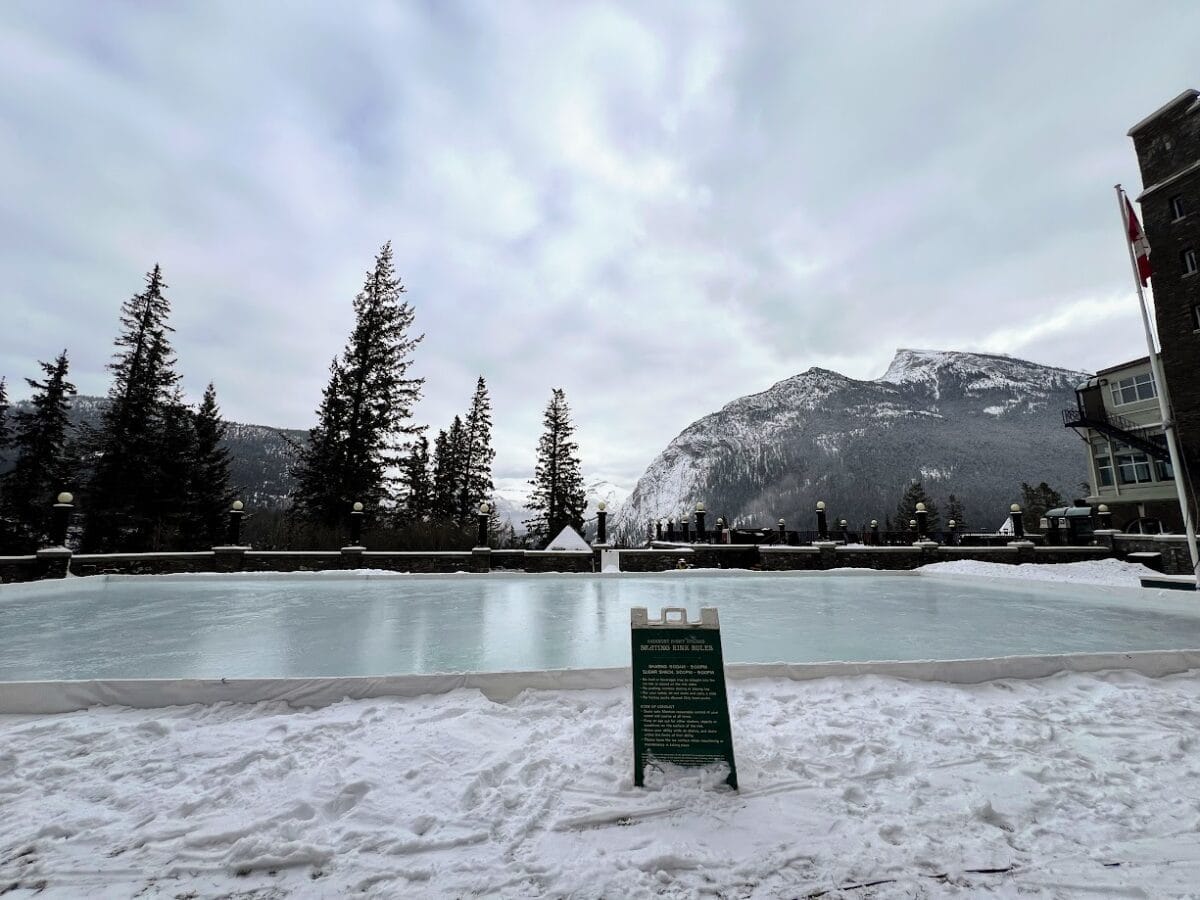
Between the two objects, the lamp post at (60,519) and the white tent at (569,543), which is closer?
the lamp post at (60,519)

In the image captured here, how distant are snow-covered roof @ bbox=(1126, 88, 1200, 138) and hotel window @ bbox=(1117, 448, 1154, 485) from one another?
50.9ft

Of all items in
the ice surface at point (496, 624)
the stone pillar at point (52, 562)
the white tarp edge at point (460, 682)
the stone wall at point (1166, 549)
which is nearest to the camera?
the white tarp edge at point (460, 682)

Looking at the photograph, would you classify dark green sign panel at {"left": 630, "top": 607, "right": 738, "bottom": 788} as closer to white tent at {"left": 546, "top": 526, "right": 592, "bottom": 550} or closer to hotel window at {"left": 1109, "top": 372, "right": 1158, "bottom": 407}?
white tent at {"left": 546, "top": 526, "right": 592, "bottom": 550}

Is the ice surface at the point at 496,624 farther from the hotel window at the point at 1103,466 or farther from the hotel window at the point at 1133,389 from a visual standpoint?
→ the hotel window at the point at 1133,389

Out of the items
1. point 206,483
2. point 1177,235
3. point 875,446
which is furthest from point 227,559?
point 875,446

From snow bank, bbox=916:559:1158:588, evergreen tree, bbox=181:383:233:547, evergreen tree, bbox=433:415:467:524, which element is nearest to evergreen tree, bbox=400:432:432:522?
evergreen tree, bbox=433:415:467:524

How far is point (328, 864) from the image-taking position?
7.27 feet

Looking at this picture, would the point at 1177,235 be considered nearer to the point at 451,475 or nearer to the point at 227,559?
the point at 227,559

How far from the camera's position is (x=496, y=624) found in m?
8.05

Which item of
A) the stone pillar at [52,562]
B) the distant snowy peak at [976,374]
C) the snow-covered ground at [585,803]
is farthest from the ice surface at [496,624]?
the distant snowy peak at [976,374]

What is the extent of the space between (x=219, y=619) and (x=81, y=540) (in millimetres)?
22548

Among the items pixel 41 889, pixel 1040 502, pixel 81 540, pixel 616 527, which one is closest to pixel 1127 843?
pixel 41 889

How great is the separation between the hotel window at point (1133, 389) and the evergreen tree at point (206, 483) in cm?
4860

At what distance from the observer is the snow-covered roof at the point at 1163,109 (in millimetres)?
19539
